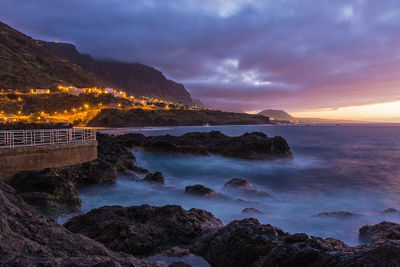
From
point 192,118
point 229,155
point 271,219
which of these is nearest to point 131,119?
point 192,118

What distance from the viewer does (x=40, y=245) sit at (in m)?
2.80

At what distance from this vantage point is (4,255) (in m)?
2.24

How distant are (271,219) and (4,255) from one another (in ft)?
29.2

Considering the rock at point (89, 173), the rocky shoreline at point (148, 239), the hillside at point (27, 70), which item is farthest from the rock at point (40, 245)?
the hillside at point (27, 70)

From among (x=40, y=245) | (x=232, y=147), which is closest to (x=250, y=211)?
(x=40, y=245)

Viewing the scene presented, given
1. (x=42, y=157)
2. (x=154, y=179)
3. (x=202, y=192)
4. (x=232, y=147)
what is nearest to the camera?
(x=202, y=192)

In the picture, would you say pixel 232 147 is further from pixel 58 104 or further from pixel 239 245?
pixel 58 104

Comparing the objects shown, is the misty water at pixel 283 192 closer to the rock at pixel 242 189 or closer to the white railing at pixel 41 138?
the rock at pixel 242 189

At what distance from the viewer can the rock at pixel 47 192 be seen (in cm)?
766

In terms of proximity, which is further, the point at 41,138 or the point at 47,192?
the point at 41,138

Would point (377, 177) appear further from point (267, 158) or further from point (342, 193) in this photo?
point (267, 158)

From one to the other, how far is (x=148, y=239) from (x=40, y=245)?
2.95m

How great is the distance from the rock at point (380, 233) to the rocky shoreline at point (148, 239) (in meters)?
0.02

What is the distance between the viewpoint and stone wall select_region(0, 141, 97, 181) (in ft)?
34.7
